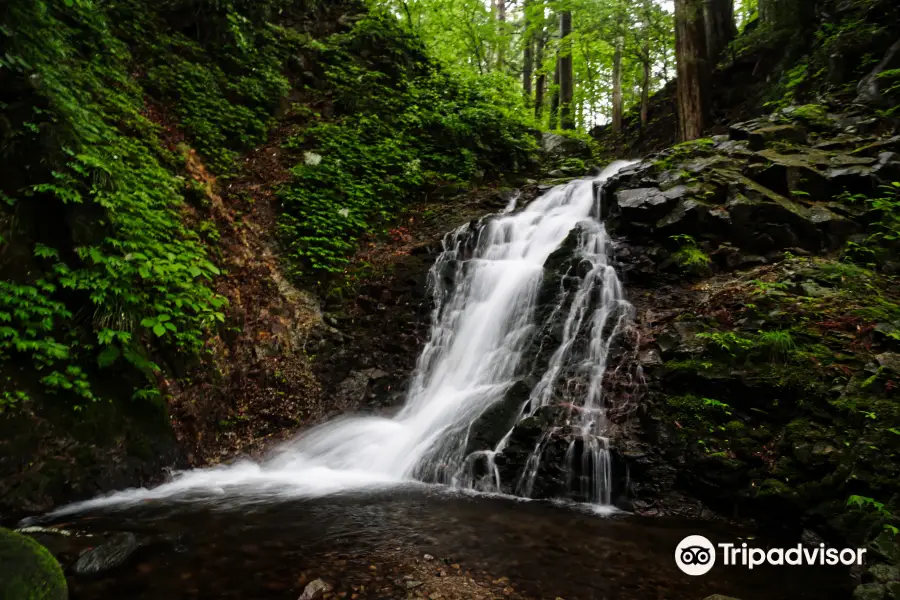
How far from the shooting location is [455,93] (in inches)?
527

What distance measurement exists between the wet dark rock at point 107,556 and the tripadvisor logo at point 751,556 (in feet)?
13.5

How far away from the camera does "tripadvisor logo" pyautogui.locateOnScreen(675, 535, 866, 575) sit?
3.72 meters

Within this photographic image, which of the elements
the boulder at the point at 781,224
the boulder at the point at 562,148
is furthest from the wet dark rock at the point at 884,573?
the boulder at the point at 562,148

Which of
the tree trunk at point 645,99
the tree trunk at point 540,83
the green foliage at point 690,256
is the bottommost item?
the green foliage at point 690,256

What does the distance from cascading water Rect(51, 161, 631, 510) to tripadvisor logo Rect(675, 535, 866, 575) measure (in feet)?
3.66

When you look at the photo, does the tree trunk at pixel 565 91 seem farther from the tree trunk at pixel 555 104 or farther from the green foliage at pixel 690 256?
the green foliage at pixel 690 256

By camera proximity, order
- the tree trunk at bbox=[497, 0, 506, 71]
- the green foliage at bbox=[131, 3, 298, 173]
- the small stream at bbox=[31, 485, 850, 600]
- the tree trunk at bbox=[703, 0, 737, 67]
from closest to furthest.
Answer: the small stream at bbox=[31, 485, 850, 600] → the green foliage at bbox=[131, 3, 298, 173] → the tree trunk at bbox=[703, 0, 737, 67] → the tree trunk at bbox=[497, 0, 506, 71]

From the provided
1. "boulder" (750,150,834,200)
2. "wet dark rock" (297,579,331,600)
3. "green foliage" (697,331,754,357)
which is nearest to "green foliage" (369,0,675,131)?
"boulder" (750,150,834,200)

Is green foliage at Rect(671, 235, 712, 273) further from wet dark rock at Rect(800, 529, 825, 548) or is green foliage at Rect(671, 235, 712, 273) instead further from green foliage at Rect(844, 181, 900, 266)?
wet dark rock at Rect(800, 529, 825, 548)

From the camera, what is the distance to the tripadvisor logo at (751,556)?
3719 mm

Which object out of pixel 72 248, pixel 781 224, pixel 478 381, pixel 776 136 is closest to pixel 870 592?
pixel 478 381

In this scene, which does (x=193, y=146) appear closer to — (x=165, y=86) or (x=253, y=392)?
(x=165, y=86)

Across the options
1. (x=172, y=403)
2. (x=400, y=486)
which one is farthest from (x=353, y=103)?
(x=400, y=486)

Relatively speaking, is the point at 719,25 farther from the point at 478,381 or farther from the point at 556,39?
the point at 478,381
